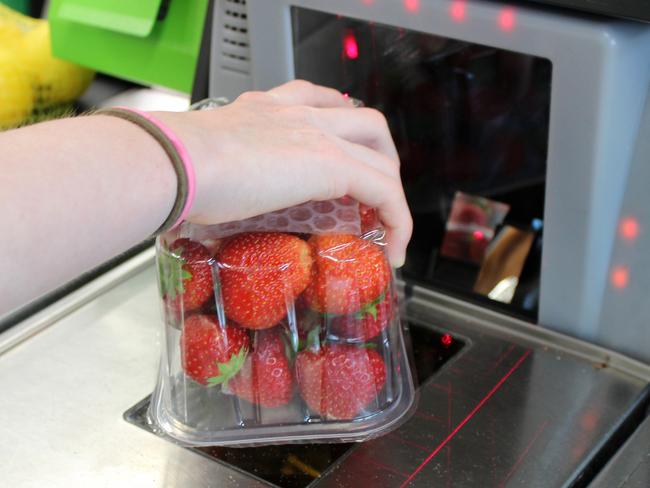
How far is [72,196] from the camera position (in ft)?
2.31

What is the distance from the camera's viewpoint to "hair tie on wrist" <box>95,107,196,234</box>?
0.76 m

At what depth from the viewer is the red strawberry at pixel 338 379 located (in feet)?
3.03

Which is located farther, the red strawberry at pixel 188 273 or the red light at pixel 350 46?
the red light at pixel 350 46

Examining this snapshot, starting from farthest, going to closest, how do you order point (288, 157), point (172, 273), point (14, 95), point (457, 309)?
point (14, 95) → point (457, 309) → point (172, 273) → point (288, 157)

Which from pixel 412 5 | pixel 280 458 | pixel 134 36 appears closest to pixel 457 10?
pixel 412 5


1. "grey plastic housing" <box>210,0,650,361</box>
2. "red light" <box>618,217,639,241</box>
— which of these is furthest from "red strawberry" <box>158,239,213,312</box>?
"red light" <box>618,217,639,241</box>

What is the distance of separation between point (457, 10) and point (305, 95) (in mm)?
186

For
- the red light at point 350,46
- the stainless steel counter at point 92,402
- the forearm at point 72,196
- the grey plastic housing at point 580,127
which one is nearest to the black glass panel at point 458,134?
the red light at point 350,46

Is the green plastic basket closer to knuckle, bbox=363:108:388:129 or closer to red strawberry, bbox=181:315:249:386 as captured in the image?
knuckle, bbox=363:108:388:129

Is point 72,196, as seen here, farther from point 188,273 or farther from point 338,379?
point 338,379

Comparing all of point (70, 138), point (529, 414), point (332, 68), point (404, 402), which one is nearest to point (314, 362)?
point (404, 402)

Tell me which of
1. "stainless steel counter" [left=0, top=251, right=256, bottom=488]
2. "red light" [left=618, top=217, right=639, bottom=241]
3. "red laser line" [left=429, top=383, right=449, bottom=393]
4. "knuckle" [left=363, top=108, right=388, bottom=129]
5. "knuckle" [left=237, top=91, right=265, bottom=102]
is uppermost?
"knuckle" [left=237, top=91, right=265, bottom=102]

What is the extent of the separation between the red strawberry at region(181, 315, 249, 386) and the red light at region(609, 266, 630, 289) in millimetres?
422

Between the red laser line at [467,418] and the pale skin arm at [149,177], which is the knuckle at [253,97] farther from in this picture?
the red laser line at [467,418]
